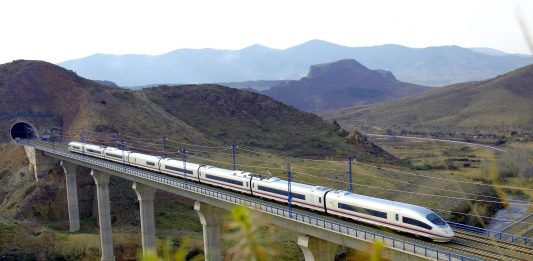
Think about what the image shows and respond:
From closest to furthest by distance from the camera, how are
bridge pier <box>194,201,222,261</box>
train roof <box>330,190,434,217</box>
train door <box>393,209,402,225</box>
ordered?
train roof <box>330,190,434,217</box>, train door <box>393,209,402,225</box>, bridge pier <box>194,201,222,261</box>

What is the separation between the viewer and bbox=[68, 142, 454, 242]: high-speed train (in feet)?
100

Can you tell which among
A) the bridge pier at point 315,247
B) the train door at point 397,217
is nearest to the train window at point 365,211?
the train door at point 397,217

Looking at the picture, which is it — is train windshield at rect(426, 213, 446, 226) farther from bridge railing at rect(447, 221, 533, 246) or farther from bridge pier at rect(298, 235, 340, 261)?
bridge pier at rect(298, 235, 340, 261)

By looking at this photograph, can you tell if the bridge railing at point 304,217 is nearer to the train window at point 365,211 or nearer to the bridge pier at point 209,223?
the train window at point 365,211

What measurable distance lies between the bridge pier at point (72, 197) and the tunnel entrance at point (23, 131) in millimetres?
30557

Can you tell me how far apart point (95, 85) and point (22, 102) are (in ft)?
67.5

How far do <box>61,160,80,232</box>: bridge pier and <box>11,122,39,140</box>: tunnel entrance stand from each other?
100ft

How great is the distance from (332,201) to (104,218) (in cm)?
4568

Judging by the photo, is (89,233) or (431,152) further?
(431,152)

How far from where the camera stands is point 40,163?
8631cm

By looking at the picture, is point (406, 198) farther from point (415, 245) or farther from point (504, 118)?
point (504, 118)

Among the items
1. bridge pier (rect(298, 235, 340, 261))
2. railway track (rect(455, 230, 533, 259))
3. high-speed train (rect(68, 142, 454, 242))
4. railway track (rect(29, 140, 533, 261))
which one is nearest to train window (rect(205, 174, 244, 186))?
high-speed train (rect(68, 142, 454, 242))

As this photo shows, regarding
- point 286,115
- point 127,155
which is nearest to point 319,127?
point 286,115

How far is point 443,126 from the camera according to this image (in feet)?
641
